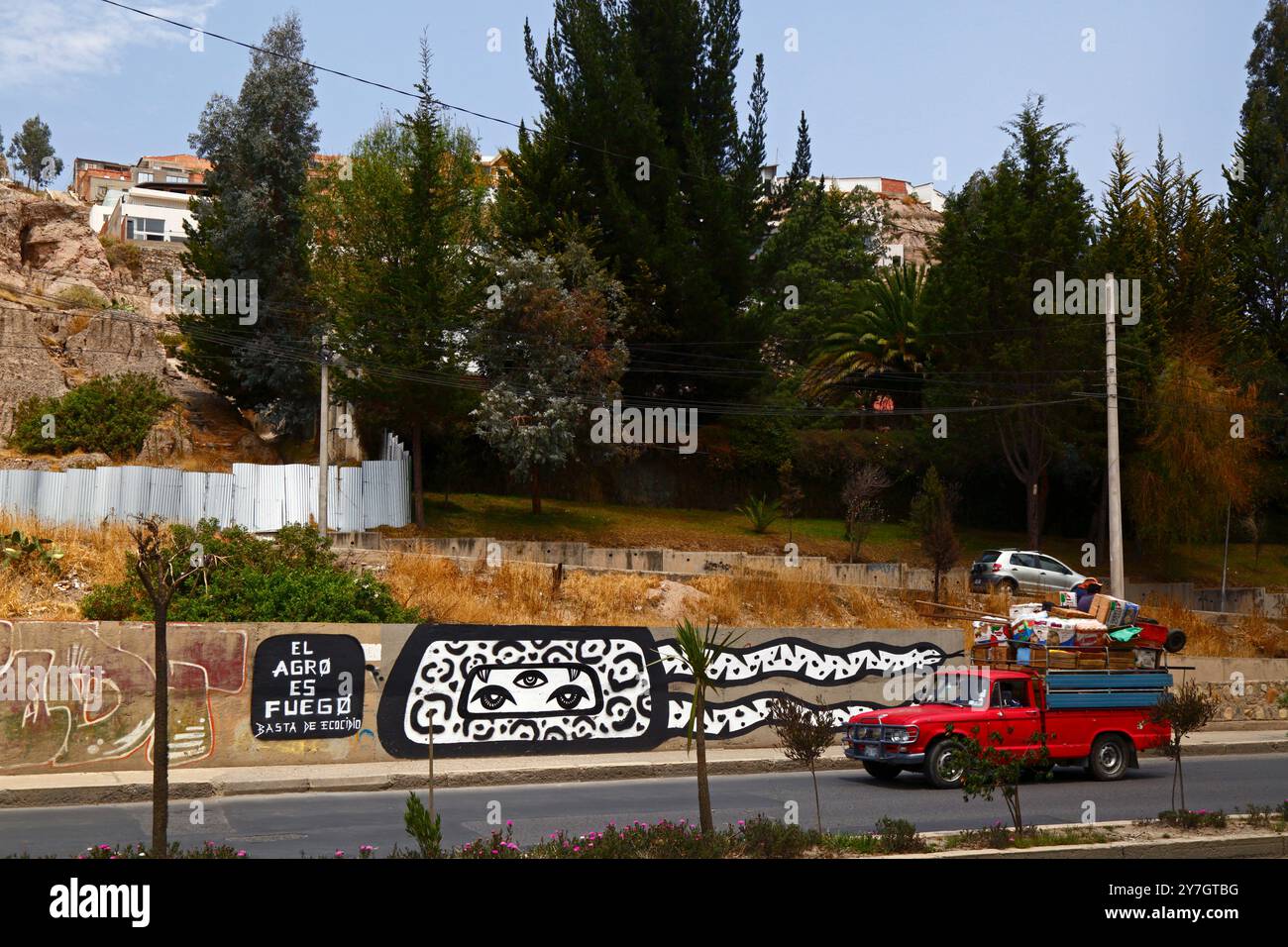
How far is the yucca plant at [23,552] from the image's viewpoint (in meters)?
22.2

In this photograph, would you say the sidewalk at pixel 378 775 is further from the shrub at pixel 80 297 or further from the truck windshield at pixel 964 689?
the shrub at pixel 80 297

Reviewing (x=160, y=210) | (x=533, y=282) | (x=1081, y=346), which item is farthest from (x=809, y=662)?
(x=160, y=210)

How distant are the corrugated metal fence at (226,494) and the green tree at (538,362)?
3475 mm

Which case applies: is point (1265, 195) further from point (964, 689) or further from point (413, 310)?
point (964, 689)

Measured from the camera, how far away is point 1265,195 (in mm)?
53375

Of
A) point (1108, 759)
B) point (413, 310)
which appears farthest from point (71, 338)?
point (1108, 759)

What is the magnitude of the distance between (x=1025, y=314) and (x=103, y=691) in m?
33.7

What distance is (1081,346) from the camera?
39688mm

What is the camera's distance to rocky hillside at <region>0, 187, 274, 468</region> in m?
35.8

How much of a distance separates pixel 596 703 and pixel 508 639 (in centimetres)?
193

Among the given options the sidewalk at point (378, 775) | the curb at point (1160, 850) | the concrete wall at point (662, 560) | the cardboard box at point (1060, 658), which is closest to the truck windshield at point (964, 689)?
the cardboard box at point (1060, 658)

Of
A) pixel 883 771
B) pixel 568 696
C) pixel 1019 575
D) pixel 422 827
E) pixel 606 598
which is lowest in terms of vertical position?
pixel 883 771

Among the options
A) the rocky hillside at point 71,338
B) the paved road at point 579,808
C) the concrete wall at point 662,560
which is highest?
the rocky hillside at point 71,338

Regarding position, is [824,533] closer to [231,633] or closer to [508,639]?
Result: [508,639]
